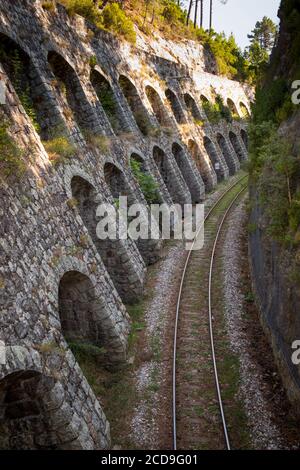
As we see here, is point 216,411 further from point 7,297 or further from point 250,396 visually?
point 7,297

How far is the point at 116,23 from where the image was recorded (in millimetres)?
25297

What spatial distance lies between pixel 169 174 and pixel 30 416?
1928 cm

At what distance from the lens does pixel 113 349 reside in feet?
39.6

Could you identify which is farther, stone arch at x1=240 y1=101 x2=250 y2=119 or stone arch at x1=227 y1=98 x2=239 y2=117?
stone arch at x1=240 y1=101 x2=250 y2=119

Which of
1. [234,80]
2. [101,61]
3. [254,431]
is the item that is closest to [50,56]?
[101,61]

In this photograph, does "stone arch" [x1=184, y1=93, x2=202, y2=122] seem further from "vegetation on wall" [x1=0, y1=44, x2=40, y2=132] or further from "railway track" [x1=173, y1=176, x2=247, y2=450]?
"vegetation on wall" [x1=0, y1=44, x2=40, y2=132]

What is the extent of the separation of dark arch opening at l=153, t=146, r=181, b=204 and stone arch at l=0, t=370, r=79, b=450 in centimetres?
1874

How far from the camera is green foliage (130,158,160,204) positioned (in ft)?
67.1

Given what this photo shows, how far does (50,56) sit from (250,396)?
14.9 m

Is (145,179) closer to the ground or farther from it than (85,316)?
farther from it

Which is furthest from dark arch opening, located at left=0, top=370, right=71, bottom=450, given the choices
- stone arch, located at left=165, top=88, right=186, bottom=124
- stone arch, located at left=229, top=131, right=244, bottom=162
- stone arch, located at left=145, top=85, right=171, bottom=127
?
Result: stone arch, located at left=229, top=131, right=244, bottom=162

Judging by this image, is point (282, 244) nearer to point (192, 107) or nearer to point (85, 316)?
point (85, 316)

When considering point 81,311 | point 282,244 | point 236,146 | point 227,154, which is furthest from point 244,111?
point 81,311

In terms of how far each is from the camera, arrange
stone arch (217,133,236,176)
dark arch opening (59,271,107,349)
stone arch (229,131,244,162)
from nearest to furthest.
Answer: dark arch opening (59,271,107,349)
stone arch (217,133,236,176)
stone arch (229,131,244,162)
